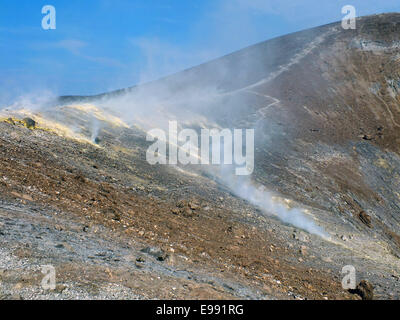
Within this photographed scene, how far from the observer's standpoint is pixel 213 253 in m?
12.1

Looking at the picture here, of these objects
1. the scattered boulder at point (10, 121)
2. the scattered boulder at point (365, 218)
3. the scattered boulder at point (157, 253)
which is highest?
the scattered boulder at point (10, 121)

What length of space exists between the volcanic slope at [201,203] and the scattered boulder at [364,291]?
459 millimetres

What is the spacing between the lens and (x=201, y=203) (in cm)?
1722

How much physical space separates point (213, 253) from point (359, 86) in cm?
4022

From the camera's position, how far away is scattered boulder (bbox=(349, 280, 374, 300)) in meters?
12.2

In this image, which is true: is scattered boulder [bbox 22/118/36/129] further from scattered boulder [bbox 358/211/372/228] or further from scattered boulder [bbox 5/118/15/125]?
scattered boulder [bbox 358/211/372/228]

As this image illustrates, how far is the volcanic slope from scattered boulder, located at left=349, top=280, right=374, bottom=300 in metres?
0.46

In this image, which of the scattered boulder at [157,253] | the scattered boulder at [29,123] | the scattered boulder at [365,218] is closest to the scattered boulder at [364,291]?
the scattered boulder at [157,253]

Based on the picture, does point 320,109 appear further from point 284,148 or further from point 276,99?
point 284,148

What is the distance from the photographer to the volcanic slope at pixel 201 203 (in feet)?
30.5

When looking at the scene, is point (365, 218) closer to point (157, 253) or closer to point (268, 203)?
point (268, 203)

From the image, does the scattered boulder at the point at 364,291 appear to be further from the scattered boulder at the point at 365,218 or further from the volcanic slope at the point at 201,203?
the scattered boulder at the point at 365,218

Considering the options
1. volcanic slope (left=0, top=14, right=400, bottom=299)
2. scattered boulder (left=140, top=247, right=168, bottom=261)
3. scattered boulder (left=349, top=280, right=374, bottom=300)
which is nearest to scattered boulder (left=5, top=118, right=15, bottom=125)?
volcanic slope (left=0, top=14, right=400, bottom=299)

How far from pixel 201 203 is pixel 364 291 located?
762cm
